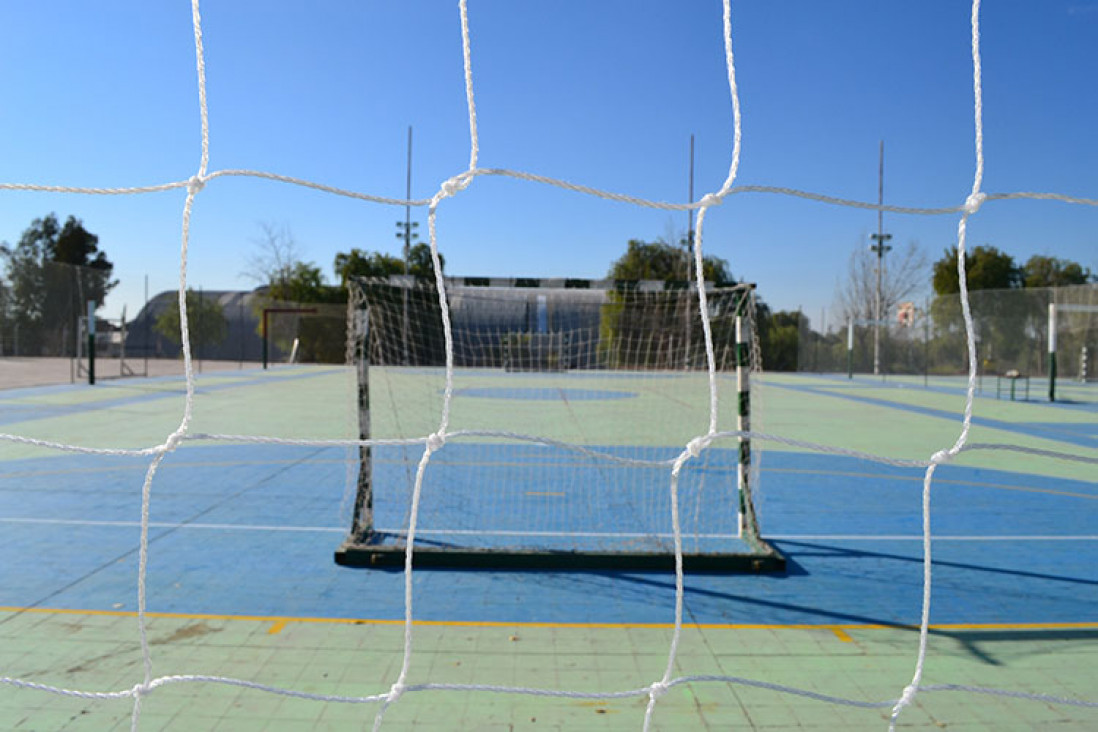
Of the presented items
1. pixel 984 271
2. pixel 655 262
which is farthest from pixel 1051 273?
pixel 655 262

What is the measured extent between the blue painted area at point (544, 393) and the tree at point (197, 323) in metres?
13.9

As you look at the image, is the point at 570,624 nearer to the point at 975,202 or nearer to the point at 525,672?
the point at 525,672

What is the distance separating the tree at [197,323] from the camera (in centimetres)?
2622

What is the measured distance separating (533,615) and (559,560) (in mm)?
669

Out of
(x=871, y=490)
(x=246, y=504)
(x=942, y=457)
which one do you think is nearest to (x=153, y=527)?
(x=246, y=504)

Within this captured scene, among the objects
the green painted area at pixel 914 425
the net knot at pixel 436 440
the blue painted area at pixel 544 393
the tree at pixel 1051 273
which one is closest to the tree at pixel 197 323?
the blue painted area at pixel 544 393

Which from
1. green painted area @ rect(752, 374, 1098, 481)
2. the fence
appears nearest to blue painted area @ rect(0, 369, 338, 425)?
green painted area @ rect(752, 374, 1098, 481)

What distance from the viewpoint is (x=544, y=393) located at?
621 inches

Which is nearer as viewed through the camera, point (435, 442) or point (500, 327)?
point (435, 442)

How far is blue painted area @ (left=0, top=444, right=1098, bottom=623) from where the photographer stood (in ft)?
11.5

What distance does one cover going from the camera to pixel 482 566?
4082 mm

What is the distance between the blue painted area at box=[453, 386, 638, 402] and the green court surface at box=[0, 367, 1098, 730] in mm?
7472

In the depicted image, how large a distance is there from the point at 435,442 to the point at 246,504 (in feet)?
12.9

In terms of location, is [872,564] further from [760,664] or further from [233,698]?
[233,698]
